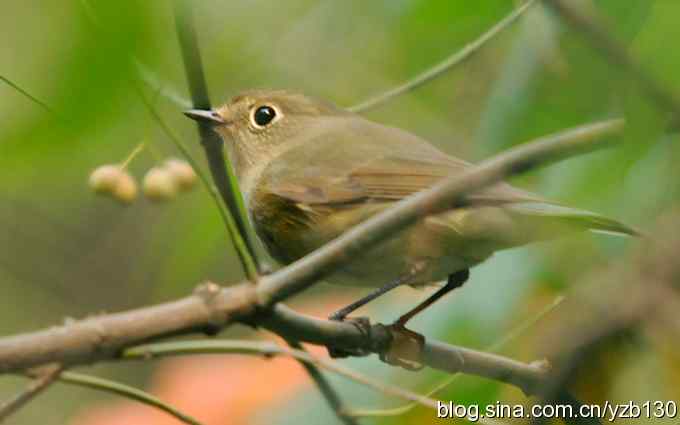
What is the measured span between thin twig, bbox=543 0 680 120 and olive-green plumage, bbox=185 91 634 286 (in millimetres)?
1351

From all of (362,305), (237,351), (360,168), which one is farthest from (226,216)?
(360,168)

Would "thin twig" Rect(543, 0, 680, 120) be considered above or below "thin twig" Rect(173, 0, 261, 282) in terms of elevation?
below

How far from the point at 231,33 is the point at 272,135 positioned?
9.00ft

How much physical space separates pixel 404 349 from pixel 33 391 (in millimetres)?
1156

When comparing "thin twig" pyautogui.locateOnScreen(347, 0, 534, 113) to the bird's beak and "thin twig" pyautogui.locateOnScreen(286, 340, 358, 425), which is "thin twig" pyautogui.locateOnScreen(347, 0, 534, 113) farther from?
"thin twig" pyautogui.locateOnScreen(286, 340, 358, 425)

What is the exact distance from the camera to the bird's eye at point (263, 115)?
417 centimetres

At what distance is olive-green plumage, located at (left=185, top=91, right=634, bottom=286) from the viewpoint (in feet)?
9.75

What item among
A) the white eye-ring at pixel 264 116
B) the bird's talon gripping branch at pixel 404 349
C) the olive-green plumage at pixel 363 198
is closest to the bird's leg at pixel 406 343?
the bird's talon gripping branch at pixel 404 349

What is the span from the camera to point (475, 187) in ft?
4.64

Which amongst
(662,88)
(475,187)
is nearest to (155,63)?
(475,187)

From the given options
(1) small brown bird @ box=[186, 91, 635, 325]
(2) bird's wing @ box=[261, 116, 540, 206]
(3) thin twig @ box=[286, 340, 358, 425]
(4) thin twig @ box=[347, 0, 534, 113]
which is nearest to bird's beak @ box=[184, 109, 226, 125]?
(1) small brown bird @ box=[186, 91, 635, 325]

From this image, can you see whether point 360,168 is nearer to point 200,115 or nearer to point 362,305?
point 362,305

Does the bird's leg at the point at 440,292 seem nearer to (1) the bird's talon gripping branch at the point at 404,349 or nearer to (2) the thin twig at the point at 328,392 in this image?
(1) the bird's talon gripping branch at the point at 404,349

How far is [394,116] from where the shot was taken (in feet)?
15.3
